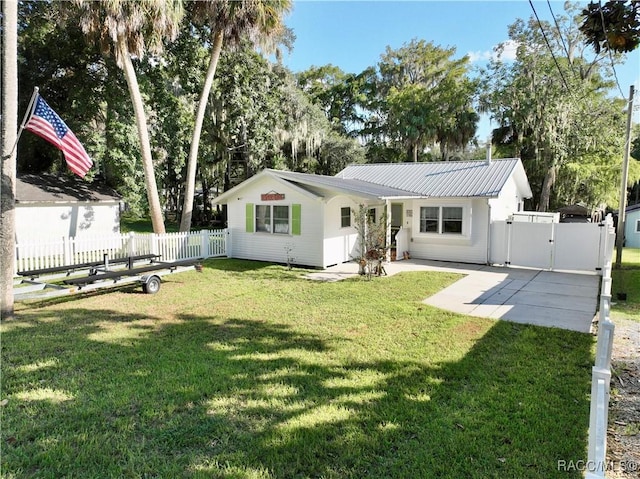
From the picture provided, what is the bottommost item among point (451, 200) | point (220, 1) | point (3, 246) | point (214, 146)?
point (3, 246)

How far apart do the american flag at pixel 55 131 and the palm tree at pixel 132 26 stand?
5.00 meters

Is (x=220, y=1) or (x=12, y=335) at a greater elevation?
(x=220, y=1)

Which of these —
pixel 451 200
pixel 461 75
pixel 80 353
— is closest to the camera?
pixel 80 353

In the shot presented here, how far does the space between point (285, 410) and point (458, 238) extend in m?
11.4

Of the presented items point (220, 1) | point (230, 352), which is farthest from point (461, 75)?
point (230, 352)

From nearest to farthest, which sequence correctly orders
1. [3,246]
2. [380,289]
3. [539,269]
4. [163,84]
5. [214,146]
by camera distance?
[3,246] → [380,289] → [539,269] → [163,84] → [214,146]

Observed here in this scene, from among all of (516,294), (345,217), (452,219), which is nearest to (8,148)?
(345,217)

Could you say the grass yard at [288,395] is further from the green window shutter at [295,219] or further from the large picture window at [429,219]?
the large picture window at [429,219]

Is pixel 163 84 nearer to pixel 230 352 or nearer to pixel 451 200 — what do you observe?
pixel 451 200

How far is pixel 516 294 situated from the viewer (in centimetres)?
940

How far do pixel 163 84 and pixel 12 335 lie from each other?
15.0 m

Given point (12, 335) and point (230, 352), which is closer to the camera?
point (230, 352)

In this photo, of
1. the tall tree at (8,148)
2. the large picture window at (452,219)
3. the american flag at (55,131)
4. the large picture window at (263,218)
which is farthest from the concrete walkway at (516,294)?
the tall tree at (8,148)

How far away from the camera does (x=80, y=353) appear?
543 cm
